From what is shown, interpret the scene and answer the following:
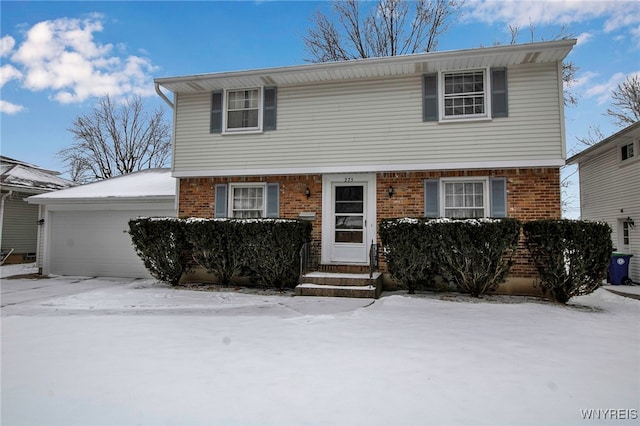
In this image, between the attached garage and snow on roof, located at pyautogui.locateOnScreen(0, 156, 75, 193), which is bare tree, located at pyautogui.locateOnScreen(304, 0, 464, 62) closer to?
the attached garage

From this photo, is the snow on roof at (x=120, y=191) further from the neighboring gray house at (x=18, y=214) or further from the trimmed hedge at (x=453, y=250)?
the trimmed hedge at (x=453, y=250)

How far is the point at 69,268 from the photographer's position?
1185 cm

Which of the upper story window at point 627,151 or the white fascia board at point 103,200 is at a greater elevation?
the upper story window at point 627,151

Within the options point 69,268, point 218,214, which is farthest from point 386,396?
point 69,268

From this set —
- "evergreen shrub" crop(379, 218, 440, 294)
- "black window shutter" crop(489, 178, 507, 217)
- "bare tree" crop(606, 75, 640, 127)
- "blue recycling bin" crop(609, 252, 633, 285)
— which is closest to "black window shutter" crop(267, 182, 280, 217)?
"evergreen shrub" crop(379, 218, 440, 294)

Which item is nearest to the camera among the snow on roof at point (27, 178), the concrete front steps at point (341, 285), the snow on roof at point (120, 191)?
the concrete front steps at point (341, 285)

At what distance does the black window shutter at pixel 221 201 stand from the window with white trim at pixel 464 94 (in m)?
5.70

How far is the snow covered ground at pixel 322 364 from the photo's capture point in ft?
9.53

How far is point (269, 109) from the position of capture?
9711 millimetres

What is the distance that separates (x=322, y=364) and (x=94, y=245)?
1045cm

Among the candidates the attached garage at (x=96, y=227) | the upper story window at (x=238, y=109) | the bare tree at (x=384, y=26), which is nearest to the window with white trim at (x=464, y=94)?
the upper story window at (x=238, y=109)

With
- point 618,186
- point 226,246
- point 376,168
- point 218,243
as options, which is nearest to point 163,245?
point 218,243

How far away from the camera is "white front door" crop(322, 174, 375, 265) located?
9.02m

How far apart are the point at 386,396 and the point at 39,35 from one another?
1830cm
